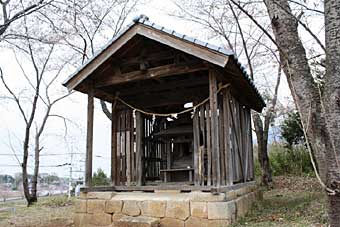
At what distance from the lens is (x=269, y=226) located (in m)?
5.39

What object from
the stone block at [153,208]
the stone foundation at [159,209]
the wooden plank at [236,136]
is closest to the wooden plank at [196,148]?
the stone foundation at [159,209]

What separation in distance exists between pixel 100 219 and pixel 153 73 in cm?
293

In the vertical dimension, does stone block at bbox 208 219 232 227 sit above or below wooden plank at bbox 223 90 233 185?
below

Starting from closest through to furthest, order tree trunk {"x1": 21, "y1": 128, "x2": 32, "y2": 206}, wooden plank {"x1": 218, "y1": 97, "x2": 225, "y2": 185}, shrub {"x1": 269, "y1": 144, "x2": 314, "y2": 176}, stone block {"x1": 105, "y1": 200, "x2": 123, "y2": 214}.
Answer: stone block {"x1": 105, "y1": 200, "x2": 123, "y2": 214} → wooden plank {"x1": 218, "y1": 97, "x2": 225, "y2": 185} → tree trunk {"x1": 21, "y1": 128, "x2": 32, "y2": 206} → shrub {"x1": 269, "y1": 144, "x2": 314, "y2": 176}

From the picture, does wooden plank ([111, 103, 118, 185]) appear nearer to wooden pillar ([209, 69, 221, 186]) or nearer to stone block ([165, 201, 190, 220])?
stone block ([165, 201, 190, 220])

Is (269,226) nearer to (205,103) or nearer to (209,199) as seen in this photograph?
(209,199)

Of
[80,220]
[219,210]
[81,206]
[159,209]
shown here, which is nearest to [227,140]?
[219,210]

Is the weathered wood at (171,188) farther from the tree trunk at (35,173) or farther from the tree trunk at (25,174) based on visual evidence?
the tree trunk at (35,173)

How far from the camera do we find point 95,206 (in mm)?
6332

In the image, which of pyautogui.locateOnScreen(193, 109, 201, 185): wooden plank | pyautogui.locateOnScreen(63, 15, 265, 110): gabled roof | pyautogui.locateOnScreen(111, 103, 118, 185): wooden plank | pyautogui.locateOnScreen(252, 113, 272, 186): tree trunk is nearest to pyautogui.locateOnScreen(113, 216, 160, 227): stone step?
pyautogui.locateOnScreen(193, 109, 201, 185): wooden plank

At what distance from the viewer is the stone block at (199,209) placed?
5.44 m

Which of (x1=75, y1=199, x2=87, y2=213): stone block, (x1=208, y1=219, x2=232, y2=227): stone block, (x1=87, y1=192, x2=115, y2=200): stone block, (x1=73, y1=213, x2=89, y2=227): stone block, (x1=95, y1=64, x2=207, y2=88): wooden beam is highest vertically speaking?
(x1=95, y1=64, x2=207, y2=88): wooden beam

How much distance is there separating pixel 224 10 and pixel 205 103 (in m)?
7.40

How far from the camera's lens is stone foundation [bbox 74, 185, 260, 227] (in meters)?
5.42
